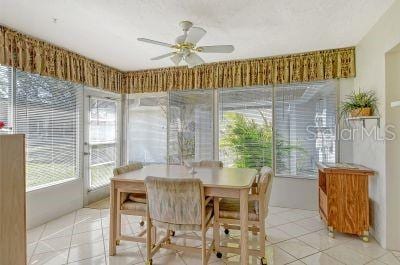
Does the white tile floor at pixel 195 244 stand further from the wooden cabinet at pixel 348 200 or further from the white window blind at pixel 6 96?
the white window blind at pixel 6 96

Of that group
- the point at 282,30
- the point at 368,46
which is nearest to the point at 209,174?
A: the point at 282,30

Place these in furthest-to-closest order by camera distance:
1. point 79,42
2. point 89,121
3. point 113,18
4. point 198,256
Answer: point 89,121, point 79,42, point 113,18, point 198,256

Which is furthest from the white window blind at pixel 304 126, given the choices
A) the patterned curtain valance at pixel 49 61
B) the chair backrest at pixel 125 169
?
the patterned curtain valance at pixel 49 61

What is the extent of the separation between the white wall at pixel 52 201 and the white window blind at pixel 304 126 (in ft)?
10.9

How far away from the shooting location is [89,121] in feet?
14.4

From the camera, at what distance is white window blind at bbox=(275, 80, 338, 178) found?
3.97 meters

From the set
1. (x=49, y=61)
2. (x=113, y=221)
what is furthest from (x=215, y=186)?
(x=49, y=61)

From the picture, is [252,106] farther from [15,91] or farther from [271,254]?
[15,91]

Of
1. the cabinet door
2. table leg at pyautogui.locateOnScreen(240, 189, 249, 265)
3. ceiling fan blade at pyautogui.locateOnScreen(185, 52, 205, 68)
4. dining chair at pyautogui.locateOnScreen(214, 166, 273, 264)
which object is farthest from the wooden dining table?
ceiling fan blade at pyautogui.locateOnScreen(185, 52, 205, 68)

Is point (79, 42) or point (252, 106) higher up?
point (79, 42)

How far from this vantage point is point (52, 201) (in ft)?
11.9

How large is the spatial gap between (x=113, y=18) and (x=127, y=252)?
250 cm

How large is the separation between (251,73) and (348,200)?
2.42 m

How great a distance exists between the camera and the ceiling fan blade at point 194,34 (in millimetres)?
2410
